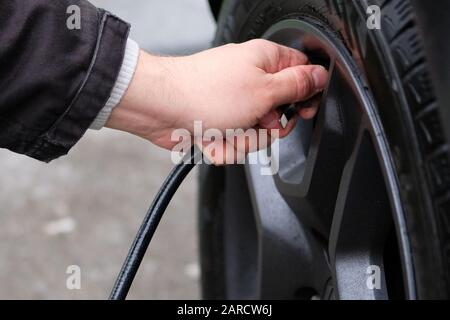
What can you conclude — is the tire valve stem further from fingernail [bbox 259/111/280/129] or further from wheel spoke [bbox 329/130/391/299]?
wheel spoke [bbox 329/130/391/299]

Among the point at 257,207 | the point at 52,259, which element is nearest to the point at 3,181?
the point at 52,259

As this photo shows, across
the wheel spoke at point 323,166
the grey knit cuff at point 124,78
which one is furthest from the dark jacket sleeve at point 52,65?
the wheel spoke at point 323,166

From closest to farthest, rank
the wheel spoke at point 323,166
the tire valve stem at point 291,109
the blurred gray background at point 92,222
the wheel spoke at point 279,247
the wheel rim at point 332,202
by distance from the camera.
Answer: the wheel rim at point 332,202, the wheel spoke at point 323,166, the tire valve stem at point 291,109, the wheel spoke at point 279,247, the blurred gray background at point 92,222

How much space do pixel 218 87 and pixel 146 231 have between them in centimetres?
29

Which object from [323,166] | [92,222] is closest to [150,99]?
[323,166]

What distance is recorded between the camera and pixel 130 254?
1477 mm

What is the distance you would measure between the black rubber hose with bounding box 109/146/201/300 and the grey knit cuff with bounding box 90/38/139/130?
0.65 feet

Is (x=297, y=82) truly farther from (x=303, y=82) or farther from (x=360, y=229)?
(x=360, y=229)

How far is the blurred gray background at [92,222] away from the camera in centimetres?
291

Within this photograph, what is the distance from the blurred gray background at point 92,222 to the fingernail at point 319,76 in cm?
157

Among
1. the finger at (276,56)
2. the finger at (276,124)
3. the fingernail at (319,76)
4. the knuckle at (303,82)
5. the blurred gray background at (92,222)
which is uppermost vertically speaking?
the blurred gray background at (92,222)

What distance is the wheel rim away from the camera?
121cm

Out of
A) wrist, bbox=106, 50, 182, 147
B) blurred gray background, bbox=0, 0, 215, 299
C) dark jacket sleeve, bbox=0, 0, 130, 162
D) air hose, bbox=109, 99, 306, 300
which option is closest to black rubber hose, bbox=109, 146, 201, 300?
air hose, bbox=109, 99, 306, 300

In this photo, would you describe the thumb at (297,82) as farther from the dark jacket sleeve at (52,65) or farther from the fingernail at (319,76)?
the dark jacket sleeve at (52,65)
